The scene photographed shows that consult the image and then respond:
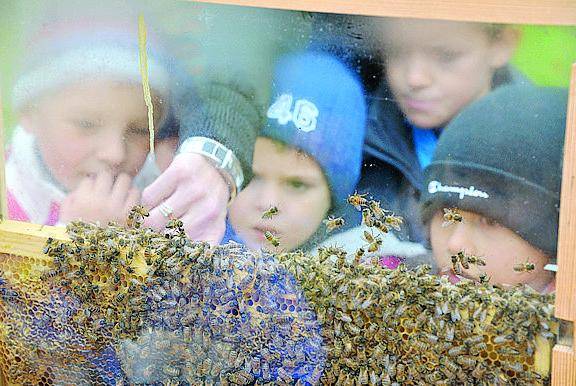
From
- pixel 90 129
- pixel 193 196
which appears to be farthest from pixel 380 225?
pixel 90 129

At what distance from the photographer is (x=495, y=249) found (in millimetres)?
3176

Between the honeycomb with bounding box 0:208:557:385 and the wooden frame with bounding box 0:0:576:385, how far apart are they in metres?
0.11

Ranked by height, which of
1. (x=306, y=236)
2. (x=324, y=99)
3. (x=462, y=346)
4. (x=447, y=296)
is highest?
(x=324, y=99)

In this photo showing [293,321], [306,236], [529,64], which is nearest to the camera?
[529,64]

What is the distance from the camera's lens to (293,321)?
329 centimetres

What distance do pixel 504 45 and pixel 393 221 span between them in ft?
3.08

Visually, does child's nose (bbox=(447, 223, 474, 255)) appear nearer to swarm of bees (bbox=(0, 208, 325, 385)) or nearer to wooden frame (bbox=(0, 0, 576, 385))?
wooden frame (bbox=(0, 0, 576, 385))

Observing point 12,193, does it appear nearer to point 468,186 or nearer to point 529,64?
point 468,186

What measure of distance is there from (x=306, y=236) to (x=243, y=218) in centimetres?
36

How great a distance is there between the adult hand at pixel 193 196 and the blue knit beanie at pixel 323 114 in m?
0.44

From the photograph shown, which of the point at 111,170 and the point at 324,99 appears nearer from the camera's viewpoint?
the point at 324,99

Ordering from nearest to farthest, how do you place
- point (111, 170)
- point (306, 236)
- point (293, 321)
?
1. point (293, 321)
2. point (306, 236)
3. point (111, 170)

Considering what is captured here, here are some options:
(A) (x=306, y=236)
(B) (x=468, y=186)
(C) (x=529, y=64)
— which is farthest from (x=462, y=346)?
(C) (x=529, y=64)

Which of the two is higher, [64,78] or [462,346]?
[64,78]
